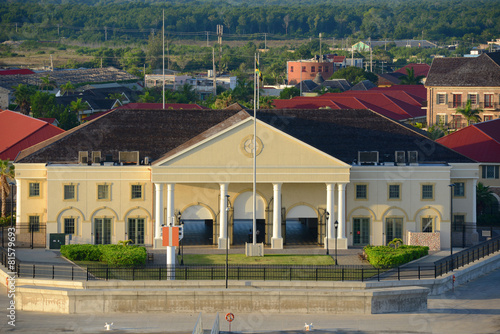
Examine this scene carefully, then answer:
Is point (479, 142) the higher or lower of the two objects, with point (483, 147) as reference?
higher

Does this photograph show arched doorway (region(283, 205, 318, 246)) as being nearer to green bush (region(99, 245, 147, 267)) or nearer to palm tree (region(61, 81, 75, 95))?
green bush (region(99, 245, 147, 267))

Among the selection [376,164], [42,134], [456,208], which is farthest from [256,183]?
[42,134]

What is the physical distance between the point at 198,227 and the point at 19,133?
25538 mm

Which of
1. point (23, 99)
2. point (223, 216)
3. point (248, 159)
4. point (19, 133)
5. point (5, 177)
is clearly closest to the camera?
point (248, 159)

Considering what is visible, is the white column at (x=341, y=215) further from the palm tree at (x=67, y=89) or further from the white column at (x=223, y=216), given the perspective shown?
the palm tree at (x=67, y=89)

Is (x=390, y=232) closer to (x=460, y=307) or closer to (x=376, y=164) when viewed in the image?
(x=376, y=164)

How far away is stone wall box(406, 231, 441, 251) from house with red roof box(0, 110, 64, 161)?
36.7 meters

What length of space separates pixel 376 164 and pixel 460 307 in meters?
16.2

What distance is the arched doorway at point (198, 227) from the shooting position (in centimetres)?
7369

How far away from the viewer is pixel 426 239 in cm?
7262

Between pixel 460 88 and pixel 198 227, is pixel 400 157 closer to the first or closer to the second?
pixel 198 227

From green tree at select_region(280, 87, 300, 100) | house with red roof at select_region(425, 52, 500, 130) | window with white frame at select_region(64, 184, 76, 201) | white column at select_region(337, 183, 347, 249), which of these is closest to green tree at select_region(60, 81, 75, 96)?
green tree at select_region(280, 87, 300, 100)

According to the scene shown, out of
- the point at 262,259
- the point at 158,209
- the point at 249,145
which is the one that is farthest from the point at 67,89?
A: the point at 262,259

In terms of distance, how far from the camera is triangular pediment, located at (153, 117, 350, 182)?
7131 cm
